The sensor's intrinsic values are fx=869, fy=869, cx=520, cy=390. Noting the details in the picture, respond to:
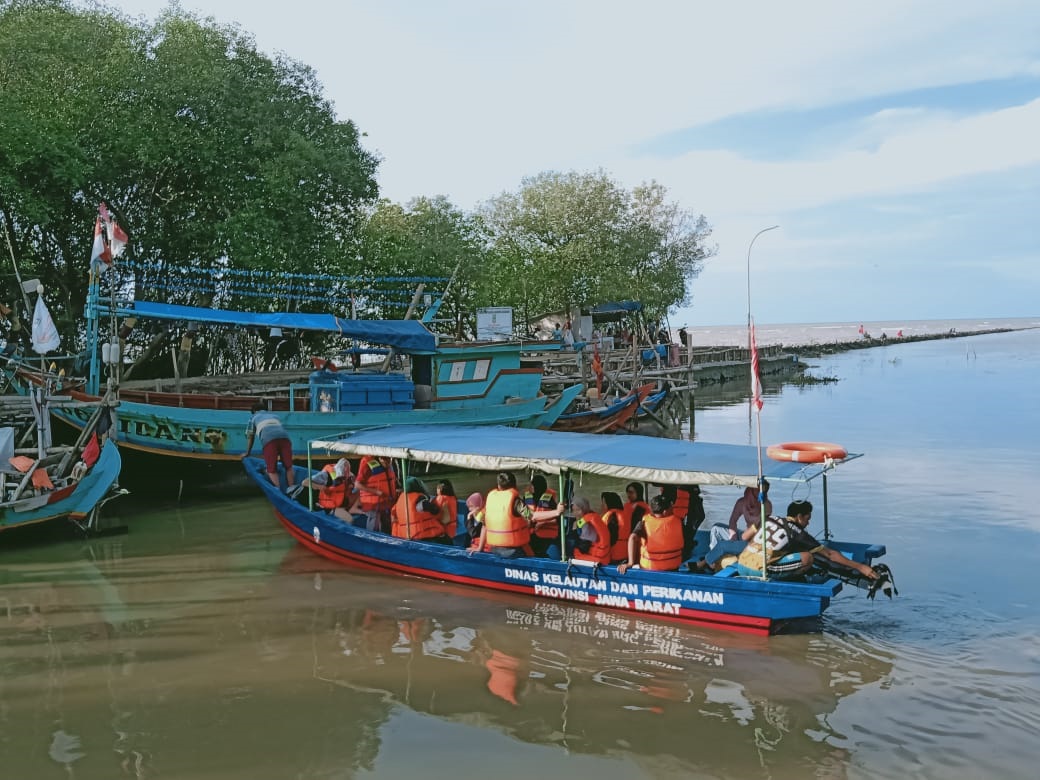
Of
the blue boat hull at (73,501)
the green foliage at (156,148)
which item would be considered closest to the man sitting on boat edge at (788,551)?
the blue boat hull at (73,501)

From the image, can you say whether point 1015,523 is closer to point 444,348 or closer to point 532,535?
point 532,535

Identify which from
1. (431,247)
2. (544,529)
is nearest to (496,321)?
(431,247)

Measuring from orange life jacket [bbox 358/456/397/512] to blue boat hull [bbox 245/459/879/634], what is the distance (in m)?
0.55

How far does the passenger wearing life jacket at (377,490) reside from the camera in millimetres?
13273

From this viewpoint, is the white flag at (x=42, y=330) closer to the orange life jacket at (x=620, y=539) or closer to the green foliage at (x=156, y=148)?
the green foliage at (x=156, y=148)

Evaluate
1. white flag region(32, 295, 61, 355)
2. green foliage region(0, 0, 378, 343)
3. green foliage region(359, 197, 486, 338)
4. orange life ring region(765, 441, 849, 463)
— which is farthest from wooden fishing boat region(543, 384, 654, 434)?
orange life ring region(765, 441, 849, 463)

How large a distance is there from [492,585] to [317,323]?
33.3 ft

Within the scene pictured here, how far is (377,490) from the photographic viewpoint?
1338 cm

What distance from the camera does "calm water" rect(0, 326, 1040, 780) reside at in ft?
24.0

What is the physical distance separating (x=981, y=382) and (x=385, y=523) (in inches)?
1650

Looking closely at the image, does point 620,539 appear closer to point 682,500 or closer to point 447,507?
point 682,500

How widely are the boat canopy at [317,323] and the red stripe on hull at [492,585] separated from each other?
245 inches

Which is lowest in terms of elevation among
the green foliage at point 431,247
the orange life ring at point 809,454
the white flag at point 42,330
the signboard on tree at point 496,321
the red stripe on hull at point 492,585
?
the red stripe on hull at point 492,585

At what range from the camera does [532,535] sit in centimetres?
1192
